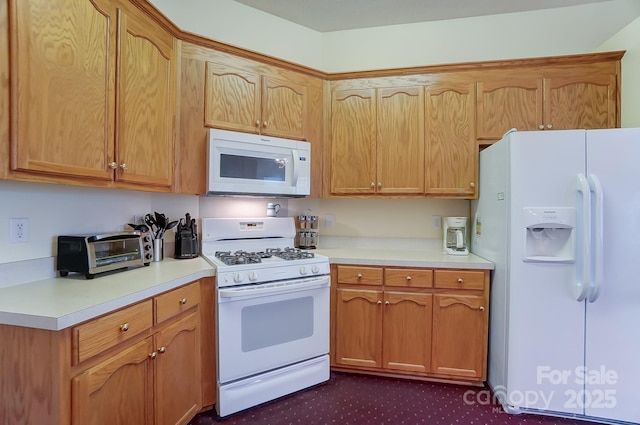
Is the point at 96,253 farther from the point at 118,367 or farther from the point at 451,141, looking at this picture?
the point at 451,141

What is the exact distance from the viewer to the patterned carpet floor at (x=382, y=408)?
1879 mm

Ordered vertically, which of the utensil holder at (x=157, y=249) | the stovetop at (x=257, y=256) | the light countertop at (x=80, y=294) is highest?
the utensil holder at (x=157, y=249)

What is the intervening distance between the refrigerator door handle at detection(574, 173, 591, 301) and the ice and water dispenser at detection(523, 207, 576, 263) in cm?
4

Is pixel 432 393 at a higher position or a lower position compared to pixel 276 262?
lower

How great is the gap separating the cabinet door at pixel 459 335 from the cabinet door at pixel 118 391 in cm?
176

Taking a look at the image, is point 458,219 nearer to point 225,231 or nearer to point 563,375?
point 563,375

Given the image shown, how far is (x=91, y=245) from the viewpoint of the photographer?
1574 millimetres

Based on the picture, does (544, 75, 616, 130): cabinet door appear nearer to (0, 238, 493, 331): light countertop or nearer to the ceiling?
the ceiling

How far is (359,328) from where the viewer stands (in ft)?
7.71

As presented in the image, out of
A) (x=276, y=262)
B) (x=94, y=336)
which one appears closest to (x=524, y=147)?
(x=276, y=262)

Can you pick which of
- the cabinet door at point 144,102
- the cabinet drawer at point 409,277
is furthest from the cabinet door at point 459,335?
the cabinet door at point 144,102

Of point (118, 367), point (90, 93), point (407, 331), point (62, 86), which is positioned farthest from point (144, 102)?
point (407, 331)

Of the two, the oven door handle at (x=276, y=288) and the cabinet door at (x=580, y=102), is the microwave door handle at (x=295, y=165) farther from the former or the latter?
the cabinet door at (x=580, y=102)

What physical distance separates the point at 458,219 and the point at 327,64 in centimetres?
178
